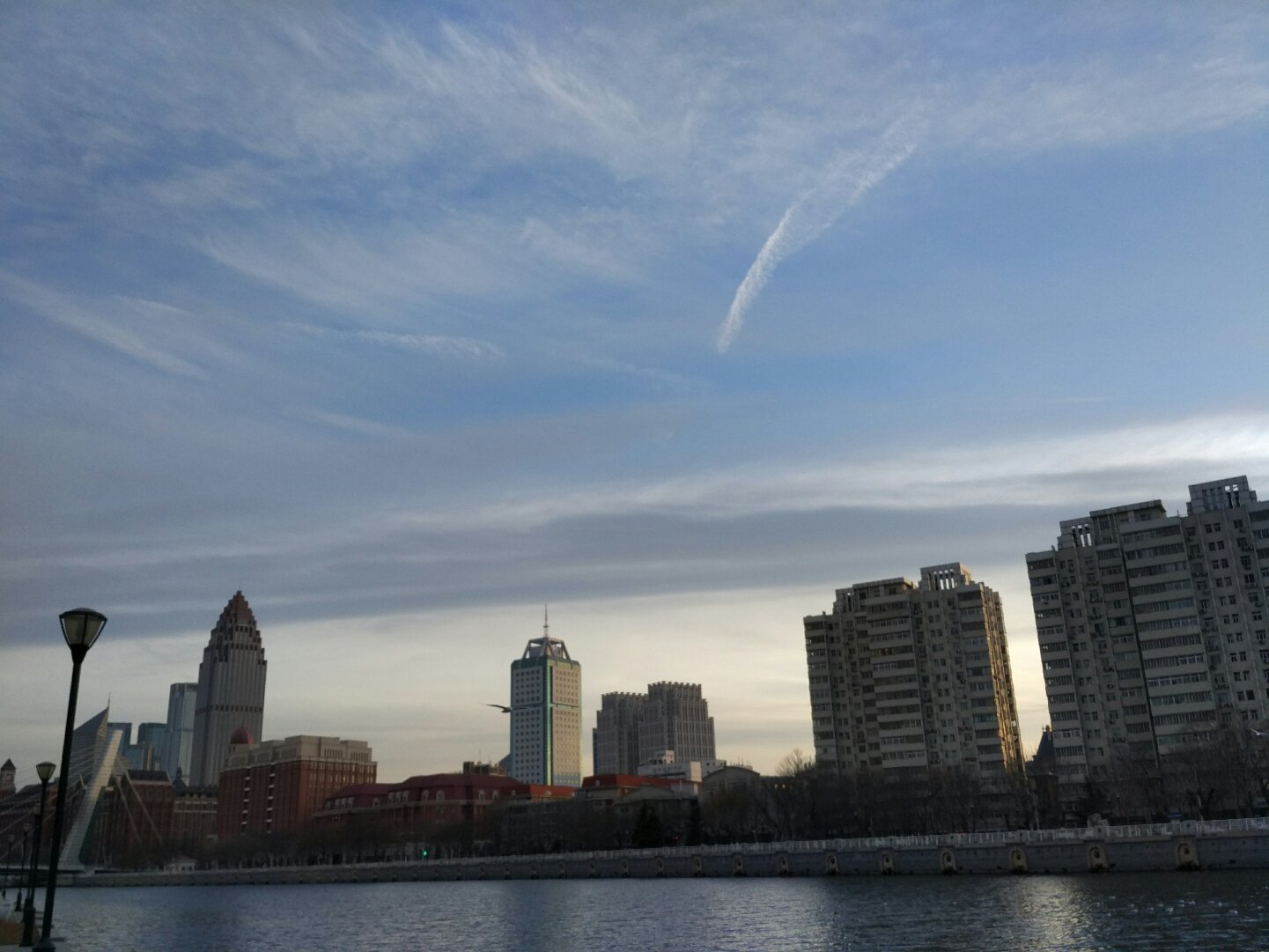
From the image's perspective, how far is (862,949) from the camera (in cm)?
5956

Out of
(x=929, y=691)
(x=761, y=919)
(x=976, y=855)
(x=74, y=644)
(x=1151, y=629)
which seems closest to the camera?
(x=74, y=644)

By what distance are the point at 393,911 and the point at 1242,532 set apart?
118278 millimetres

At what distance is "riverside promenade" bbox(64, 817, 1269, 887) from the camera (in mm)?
95500

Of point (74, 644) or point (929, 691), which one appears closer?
point (74, 644)

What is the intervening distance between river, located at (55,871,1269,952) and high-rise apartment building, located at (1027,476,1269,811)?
176 feet

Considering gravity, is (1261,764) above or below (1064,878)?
above

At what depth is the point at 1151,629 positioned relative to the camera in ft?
496

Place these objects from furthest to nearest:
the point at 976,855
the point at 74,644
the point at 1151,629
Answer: the point at 1151,629 → the point at 976,855 → the point at 74,644

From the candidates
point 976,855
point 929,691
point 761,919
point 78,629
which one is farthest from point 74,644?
point 929,691

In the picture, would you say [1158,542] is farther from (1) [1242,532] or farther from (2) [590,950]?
(2) [590,950]

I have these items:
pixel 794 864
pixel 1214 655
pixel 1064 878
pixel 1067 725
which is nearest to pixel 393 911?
pixel 794 864

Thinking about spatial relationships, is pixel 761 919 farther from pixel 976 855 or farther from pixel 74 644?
pixel 74 644

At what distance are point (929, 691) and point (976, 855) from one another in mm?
76577

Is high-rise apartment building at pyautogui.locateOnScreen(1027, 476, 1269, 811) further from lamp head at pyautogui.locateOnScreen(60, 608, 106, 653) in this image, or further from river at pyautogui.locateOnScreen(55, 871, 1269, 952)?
lamp head at pyautogui.locateOnScreen(60, 608, 106, 653)
